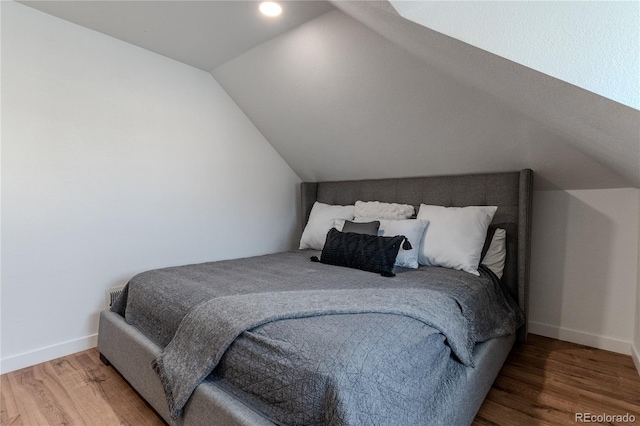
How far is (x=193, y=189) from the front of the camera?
2.84 meters

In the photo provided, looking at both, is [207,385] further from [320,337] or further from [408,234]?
[408,234]

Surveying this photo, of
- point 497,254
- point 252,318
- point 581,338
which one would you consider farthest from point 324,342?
point 581,338

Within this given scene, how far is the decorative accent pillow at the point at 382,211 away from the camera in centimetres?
265

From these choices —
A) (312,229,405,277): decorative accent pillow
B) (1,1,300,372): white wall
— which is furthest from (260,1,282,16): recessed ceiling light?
(312,229,405,277): decorative accent pillow

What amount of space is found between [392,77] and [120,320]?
2300mm

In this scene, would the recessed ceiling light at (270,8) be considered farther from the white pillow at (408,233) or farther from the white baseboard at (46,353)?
the white baseboard at (46,353)

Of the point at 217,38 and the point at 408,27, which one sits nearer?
the point at 408,27

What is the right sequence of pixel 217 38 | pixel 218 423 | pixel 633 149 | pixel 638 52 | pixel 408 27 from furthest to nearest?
pixel 217 38 → pixel 633 149 → pixel 408 27 → pixel 218 423 → pixel 638 52

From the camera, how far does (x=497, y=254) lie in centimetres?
229

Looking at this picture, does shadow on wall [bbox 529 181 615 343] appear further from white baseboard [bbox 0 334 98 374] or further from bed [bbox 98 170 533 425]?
white baseboard [bbox 0 334 98 374]

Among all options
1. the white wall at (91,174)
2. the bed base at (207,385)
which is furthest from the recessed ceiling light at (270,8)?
the bed base at (207,385)

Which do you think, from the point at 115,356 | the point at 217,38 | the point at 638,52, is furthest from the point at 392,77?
the point at 115,356

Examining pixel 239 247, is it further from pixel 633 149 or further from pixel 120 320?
pixel 633 149

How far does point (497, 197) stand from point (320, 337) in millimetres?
1940
